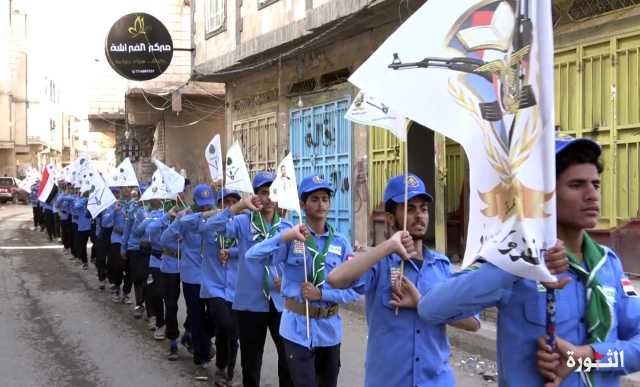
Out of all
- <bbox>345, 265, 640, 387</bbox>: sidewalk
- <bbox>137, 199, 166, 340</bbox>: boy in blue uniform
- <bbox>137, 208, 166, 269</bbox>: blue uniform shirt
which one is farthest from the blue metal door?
<bbox>345, 265, 640, 387</bbox>: sidewalk

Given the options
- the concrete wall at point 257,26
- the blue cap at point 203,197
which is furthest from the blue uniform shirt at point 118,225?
the concrete wall at point 257,26

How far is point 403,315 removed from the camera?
142 inches

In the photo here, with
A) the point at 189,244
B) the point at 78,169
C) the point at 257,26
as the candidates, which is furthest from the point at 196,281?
the point at 257,26

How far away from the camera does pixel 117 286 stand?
12.9 meters

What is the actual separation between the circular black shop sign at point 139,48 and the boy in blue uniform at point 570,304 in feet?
68.8

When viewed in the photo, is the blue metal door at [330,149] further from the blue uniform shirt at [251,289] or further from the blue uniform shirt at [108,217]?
the blue uniform shirt at [251,289]

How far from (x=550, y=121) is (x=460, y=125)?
41 centimetres

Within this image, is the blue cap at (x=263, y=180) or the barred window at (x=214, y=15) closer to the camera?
the blue cap at (x=263, y=180)

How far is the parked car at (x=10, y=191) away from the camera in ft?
172

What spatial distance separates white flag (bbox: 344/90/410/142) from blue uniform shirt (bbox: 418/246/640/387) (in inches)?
51.2

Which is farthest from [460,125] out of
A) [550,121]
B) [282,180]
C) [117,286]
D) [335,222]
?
[335,222]

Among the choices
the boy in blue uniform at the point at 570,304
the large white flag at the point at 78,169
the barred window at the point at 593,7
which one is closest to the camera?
the boy in blue uniform at the point at 570,304

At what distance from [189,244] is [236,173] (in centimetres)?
115

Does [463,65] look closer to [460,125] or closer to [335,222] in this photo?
[460,125]
